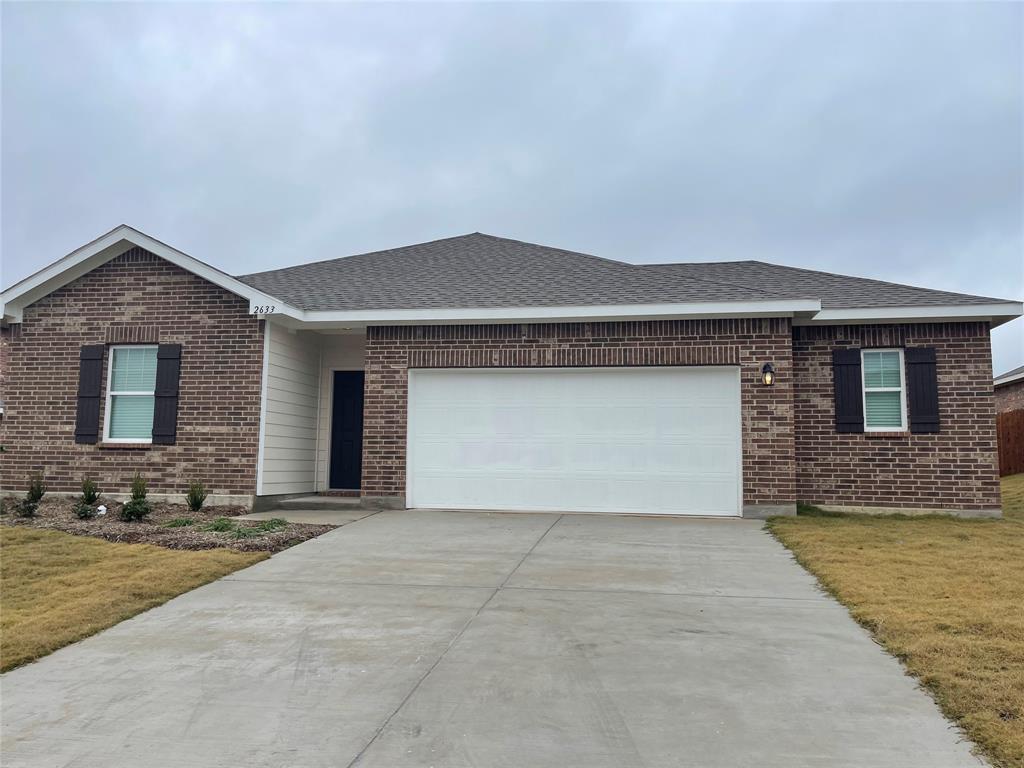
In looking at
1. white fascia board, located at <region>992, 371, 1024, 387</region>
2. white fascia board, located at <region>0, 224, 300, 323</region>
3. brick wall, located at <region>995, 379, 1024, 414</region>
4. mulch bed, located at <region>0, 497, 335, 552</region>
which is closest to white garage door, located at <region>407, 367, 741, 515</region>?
mulch bed, located at <region>0, 497, 335, 552</region>

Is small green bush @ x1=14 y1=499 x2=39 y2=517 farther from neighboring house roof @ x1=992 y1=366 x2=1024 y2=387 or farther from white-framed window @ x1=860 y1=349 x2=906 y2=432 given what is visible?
neighboring house roof @ x1=992 y1=366 x2=1024 y2=387

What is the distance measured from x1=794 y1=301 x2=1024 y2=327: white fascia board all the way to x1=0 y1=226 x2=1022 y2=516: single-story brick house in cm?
3

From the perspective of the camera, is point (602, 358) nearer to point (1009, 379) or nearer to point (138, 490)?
point (138, 490)

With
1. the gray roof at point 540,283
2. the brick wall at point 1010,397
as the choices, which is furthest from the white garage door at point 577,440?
the brick wall at point 1010,397

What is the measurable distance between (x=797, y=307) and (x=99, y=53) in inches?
745

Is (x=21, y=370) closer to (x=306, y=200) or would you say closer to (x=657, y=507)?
(x=657, y=507)

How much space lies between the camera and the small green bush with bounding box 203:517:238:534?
9141mm

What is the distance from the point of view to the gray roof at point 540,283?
442 inches

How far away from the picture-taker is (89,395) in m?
11.7

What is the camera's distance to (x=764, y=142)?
1051 inches

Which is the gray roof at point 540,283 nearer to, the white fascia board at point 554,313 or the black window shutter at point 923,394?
the white fascia board at point 554,313

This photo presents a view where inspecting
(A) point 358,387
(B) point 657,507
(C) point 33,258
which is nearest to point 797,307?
(B) point 657,507

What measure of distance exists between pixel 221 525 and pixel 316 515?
1.72m

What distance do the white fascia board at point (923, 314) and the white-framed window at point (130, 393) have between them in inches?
397
